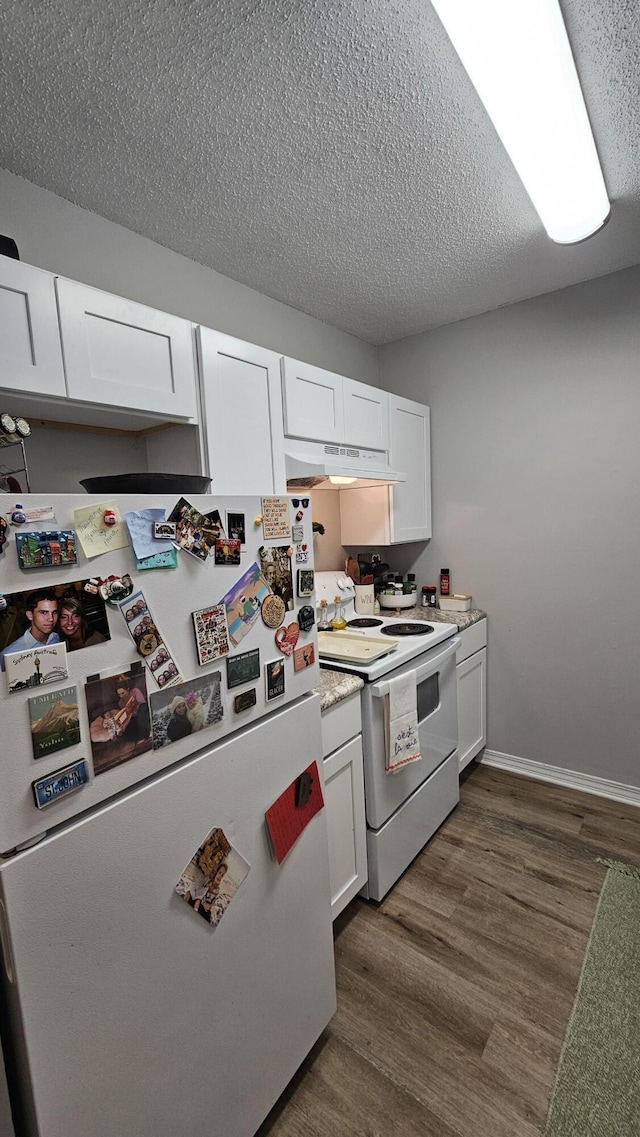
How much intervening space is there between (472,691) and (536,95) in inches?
91.0

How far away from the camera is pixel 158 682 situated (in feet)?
2.85

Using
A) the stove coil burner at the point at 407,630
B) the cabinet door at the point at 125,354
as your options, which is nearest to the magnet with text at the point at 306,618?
the cabinet door at the point at 125,354

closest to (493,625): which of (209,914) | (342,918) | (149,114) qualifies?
(342,918)

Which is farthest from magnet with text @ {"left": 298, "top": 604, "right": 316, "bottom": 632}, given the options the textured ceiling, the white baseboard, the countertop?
the white baseboard

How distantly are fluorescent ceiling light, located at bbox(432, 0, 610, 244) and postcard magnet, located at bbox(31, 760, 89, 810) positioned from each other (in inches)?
57.8

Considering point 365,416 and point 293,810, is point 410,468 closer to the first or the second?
point 365,416

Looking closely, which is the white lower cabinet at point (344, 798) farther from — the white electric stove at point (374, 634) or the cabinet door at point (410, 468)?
the cabinet door at point (410, 468)

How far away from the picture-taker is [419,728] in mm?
1919

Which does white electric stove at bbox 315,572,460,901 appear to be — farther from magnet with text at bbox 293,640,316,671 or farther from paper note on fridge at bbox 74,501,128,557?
paper note on fridge at bbox 74,501,128,557

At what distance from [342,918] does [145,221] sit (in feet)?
8.57

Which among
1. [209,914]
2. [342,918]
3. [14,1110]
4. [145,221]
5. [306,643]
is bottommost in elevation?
[342,918]

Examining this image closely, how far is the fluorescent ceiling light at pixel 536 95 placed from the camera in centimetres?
90

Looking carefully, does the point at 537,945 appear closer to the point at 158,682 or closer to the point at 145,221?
the point at 158,682

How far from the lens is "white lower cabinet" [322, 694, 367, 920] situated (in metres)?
1.53
